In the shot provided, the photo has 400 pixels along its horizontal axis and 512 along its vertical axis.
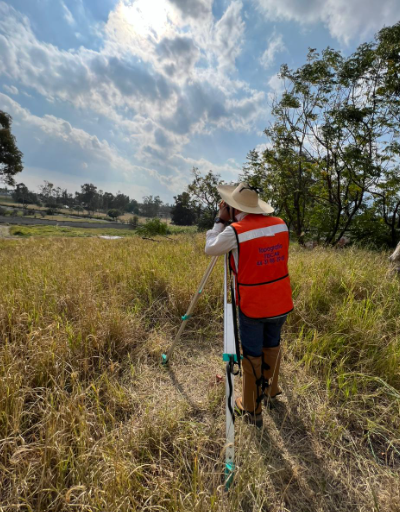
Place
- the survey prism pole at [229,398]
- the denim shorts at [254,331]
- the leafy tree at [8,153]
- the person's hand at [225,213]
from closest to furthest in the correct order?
the survey prism pole at [229,398], the denim shorts at [254,331], the person's hand at [225,213], the leafy tree at [8,153]

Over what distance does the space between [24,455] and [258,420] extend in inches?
65.0

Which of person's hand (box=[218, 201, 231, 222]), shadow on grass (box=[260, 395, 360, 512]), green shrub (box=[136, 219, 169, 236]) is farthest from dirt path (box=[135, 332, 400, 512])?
green shrub (box=[136, 219, 169, 236])

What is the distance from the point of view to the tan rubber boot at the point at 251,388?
73.1 inches

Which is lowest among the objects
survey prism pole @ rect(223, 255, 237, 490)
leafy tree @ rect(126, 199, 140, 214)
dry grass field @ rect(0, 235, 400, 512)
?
dry grass field @ rect(0, 235, 400, 512)

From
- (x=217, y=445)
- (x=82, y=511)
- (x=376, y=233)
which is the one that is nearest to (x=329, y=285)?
(x=217, y=445)

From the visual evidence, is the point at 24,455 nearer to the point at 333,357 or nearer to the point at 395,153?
the point at 333,357

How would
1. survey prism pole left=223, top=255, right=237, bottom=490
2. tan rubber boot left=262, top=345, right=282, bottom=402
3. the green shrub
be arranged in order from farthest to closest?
the green shrub < tan rubber boot left=262, top=345, right=282, bottom=402 < survey prism pole left=223, top=255, right=237, bottom=490

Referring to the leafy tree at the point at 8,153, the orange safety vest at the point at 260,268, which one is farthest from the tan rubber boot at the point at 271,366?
the leafy tree at the point at 8,153

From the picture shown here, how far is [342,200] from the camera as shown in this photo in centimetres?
863

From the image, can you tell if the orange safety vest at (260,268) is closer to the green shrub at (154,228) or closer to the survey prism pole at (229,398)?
the survey prism pole at (229,398)

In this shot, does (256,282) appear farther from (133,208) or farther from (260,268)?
(133,208)

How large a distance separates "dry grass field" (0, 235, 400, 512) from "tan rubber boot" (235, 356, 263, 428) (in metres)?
0.12

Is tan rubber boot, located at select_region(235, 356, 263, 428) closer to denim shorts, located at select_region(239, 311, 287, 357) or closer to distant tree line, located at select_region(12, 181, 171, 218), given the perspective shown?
denim shorts, located at select_region(239, 311, 287, 357)

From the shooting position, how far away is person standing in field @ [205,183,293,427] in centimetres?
177
